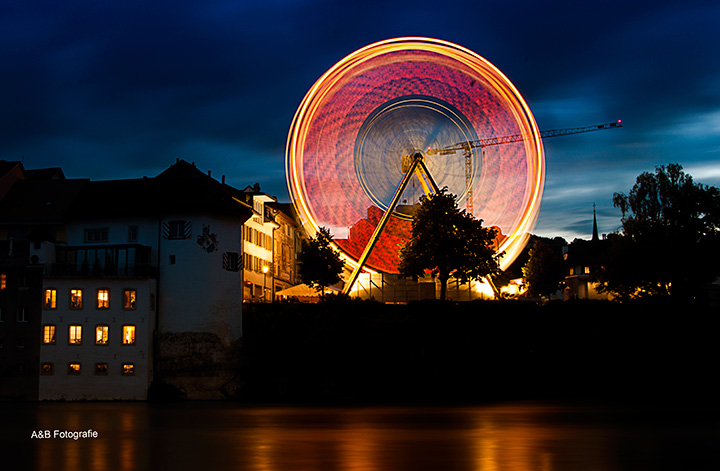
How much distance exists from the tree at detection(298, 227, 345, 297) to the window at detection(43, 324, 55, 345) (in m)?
29.3

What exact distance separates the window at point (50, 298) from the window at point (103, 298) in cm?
338

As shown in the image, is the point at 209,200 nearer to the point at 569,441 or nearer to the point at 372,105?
the point at 372,105

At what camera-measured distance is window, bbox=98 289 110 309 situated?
208 feet

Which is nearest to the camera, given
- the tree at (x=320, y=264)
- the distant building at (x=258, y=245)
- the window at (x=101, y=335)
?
the window at (x=101, y=335)

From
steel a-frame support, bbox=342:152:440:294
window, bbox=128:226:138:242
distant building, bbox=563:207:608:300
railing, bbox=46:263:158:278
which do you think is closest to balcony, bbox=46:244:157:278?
railing, bbox=46:263:158:278

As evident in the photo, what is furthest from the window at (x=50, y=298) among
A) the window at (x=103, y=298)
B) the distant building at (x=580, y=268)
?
the distant building at (x=580, y=268)

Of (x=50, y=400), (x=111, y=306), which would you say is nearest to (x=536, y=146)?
(x=111, y=306)

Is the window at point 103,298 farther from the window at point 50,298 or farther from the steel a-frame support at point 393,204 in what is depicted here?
the steel a-frame support at point 393,204

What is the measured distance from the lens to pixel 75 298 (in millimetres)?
63594

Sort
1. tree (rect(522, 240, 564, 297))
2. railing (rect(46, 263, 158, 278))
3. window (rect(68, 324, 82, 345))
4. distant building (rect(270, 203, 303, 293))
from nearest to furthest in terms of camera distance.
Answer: window (rect(68, 324, 82, 345))
railing (rect(46, 263, 158, 278))
distant building (rect(270, 203, 303, 293))
tree (rect(522, 240, 564, 297))

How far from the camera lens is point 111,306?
208 feet

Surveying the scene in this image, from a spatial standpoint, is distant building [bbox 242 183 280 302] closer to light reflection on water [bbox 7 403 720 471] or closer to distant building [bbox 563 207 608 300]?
light reflection on water [bbox 7 403 720 471]

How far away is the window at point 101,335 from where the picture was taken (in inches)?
2470

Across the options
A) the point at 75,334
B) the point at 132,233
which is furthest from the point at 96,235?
the point at 75,334
